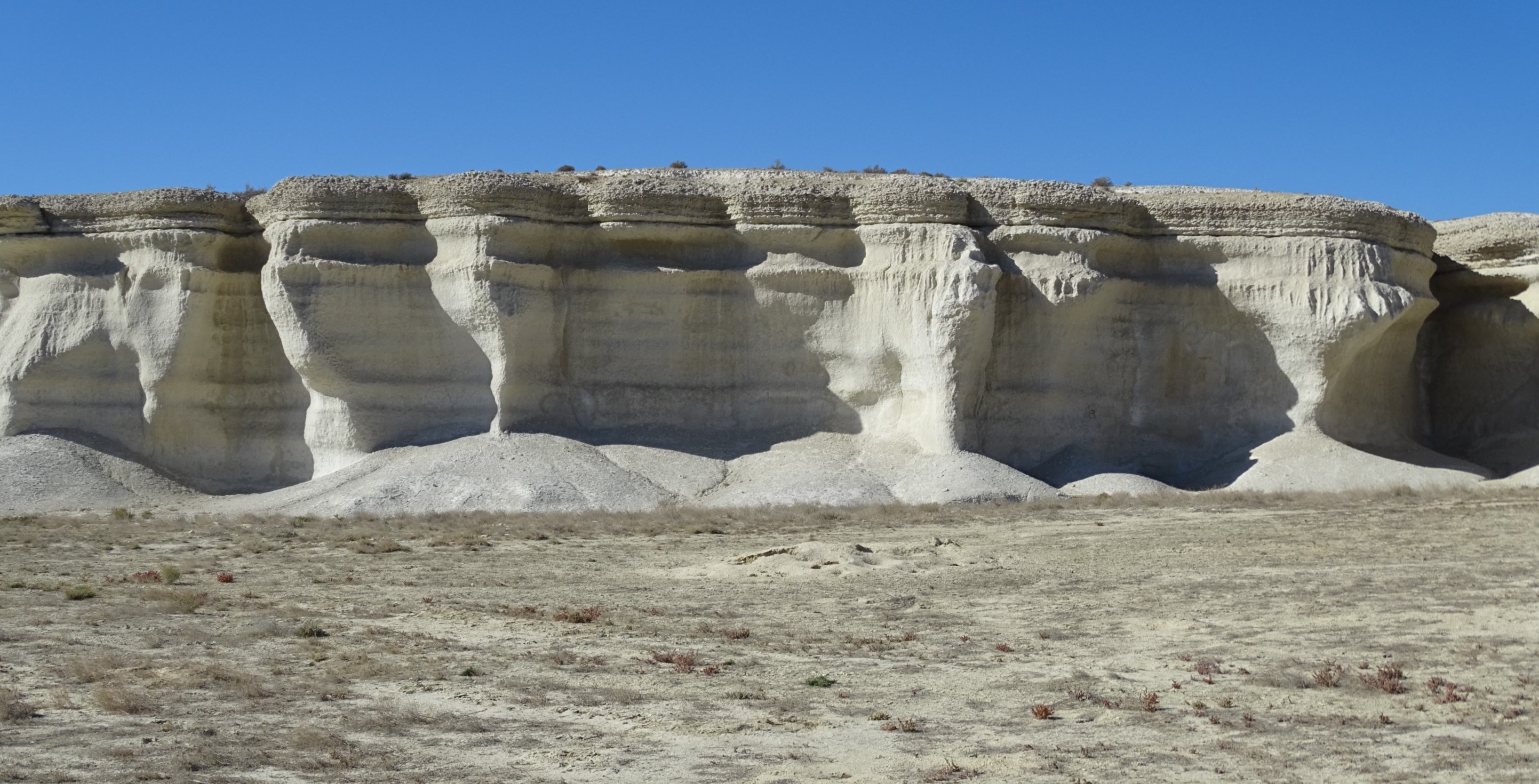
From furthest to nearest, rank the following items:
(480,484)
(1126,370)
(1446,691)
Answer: (1126,370)
(480,484)
(1446,691)

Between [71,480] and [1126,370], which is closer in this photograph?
[71,480]

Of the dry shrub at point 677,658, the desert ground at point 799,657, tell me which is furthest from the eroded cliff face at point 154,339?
the dry shrub at point 677,658

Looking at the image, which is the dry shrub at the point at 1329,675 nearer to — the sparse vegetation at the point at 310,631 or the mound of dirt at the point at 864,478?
the sparse vegetation at the point at 310,631

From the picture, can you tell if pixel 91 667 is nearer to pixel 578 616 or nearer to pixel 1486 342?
pixel 578 616

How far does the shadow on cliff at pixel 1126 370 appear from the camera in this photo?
2938 cm

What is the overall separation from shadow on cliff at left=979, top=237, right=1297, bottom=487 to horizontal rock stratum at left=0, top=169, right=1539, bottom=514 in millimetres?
56

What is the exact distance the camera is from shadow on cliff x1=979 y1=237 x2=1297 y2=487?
29375 millimetres

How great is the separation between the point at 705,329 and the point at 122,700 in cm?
2050

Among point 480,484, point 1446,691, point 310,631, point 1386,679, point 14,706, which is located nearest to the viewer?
point 14,706

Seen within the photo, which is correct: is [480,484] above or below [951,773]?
above

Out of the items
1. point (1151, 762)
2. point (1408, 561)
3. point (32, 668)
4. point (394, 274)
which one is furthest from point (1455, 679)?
point (394, 274)

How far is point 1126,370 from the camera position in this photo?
30297mm

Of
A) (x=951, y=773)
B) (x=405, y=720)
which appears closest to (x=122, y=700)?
(x=405, y=720)

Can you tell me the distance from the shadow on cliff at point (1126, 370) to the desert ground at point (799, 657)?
8880 millimetres
